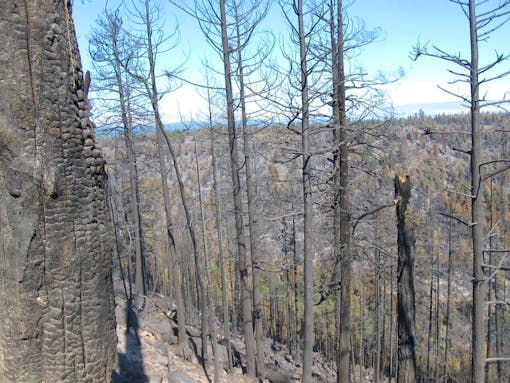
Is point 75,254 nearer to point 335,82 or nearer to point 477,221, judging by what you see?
point 477,221

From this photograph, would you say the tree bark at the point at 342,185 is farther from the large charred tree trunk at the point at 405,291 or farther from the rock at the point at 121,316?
the rock at the point at 121,316

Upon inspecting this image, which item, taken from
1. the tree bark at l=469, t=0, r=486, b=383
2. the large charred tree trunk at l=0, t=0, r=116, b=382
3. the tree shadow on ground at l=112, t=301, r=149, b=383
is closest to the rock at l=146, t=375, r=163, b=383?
the tree shadow on ground at l=112, t=301, r=149, b=383

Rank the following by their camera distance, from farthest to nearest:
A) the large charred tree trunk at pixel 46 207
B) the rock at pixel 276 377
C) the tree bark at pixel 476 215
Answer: the rock at pixel 276 377 → the tree bark at pixel 476 215 → the large charred tree trunk at pixel 46 207

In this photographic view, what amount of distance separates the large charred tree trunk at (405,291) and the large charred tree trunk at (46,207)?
6.36 metres

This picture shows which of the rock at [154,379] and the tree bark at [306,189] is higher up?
the tree bark at [306,189]

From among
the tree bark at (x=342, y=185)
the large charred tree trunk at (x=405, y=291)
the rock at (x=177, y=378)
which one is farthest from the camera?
the rock at (x=177, y=378)

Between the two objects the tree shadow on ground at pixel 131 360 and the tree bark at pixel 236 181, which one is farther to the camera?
the tree bark at pixel 236 181

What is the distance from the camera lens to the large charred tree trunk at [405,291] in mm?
7988

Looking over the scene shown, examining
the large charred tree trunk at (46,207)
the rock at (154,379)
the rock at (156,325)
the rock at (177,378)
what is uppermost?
the large charred tree trunk at (46,207)

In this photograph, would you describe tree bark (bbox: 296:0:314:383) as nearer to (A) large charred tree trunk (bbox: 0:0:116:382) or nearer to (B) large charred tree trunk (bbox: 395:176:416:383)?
(B) large charred tree trunk (bbox: 395:176:416:383)

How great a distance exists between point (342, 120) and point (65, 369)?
7255 millimetres

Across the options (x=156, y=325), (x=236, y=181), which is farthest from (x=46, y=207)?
(x=156, y=325)

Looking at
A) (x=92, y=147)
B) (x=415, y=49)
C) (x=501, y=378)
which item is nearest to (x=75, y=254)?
(x=92, y=147)

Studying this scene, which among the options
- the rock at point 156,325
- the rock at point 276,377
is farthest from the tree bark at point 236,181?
the rock at point 156,325
